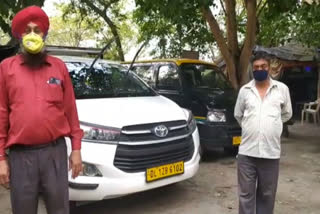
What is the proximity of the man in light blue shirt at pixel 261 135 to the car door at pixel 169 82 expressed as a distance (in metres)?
3.31

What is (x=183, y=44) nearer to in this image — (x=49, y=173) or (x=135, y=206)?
(x=135, y=206)

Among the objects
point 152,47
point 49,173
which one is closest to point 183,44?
point 152,47

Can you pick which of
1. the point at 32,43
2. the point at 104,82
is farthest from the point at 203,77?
the point at 32,43

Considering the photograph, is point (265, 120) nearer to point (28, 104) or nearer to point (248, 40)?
point (28, 104)

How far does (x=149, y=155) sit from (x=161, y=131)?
307 mm

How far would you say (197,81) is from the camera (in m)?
7.15

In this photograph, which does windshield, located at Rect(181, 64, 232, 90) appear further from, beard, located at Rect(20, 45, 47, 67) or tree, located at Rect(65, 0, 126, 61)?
beard, located at Rect(20, 45, 47, 67)

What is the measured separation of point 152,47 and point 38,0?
11023 millimetres

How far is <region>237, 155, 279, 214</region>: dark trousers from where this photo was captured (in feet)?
11.1

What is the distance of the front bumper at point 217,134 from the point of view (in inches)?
246

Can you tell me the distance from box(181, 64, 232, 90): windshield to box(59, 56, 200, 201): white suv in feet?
7.41

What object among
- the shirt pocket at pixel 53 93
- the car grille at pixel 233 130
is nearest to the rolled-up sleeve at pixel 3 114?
the shirt pocket at pixel 53 93

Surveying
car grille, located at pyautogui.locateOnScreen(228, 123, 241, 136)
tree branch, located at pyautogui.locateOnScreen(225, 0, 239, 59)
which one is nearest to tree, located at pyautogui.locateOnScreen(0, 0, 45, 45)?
Answer: car grille, located at pyautogui.locateOnScreen(228, 123, 241, 136)

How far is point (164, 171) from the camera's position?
4133 millimetres
